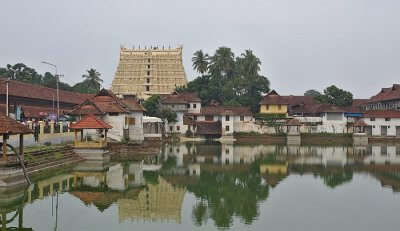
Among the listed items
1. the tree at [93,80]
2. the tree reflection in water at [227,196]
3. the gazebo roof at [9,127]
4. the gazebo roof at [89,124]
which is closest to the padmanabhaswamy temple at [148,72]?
the tree at [93,80]

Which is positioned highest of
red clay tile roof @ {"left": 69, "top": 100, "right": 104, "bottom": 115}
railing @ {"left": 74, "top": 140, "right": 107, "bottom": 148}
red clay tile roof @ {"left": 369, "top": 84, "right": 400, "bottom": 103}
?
red clay tile roof @ {"left": 369, "top": 84, "right": 400, "bottom": 103}

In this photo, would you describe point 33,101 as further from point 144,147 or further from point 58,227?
point 58,227

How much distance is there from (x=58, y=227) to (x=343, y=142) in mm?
51595

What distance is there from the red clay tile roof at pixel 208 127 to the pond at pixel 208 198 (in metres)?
33.4

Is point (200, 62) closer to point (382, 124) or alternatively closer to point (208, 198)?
point (382, 124)

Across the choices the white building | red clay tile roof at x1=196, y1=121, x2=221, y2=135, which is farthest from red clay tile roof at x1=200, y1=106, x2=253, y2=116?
the white building

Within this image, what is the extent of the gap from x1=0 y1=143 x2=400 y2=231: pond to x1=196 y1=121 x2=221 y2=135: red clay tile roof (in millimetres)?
33444

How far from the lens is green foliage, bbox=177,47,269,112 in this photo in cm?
7519

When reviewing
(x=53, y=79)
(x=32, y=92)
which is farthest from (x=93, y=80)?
(x=32, y=92)

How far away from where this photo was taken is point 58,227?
Answer: 1429 cm

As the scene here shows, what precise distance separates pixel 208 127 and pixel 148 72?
32.5 metres

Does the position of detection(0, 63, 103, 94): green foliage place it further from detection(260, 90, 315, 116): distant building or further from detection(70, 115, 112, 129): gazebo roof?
detection(70, 115, 112, 129): gazebo roof

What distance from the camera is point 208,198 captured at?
19.3 meters

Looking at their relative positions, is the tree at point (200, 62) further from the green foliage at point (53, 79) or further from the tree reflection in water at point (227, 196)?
the tree reflection in water at point (227, 196)
